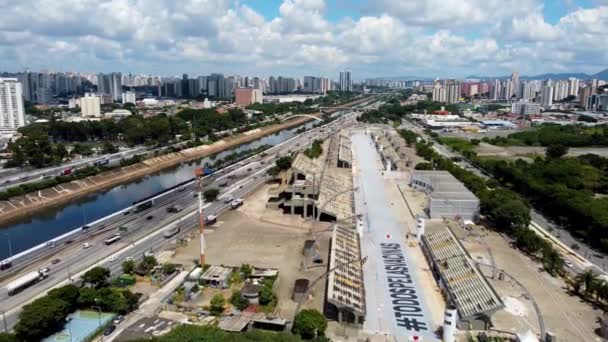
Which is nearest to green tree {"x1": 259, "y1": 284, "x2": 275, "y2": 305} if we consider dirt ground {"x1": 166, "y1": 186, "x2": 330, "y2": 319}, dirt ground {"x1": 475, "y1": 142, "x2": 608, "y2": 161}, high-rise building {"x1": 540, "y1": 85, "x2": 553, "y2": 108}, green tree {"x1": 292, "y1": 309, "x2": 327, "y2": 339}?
dirt ground {"x1": 166, "y1": 186, "x2": 330, "y2": 319}

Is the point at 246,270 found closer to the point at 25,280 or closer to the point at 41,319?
the point at 41,319

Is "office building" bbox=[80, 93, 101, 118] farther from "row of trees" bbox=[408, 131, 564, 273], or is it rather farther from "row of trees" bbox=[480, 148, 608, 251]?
"row of trees" bbox=[408, 131, 564, 273]

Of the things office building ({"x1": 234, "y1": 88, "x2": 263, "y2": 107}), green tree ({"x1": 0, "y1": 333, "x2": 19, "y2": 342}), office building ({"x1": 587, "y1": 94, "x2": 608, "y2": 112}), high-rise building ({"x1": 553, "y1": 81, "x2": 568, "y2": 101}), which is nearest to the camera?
green tree ({"x1": 0, "y1": 333, "x2": 19, "y2": 342})

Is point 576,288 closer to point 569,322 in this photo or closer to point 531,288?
point 531,288

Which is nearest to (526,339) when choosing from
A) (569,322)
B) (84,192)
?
(569,322)

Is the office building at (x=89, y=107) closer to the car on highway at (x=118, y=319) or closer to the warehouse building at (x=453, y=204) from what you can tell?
the warehouse building at (x=453, y=204)

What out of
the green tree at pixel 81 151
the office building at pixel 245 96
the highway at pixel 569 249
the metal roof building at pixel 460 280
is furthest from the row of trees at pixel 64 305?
the office building at pixel 245 96
